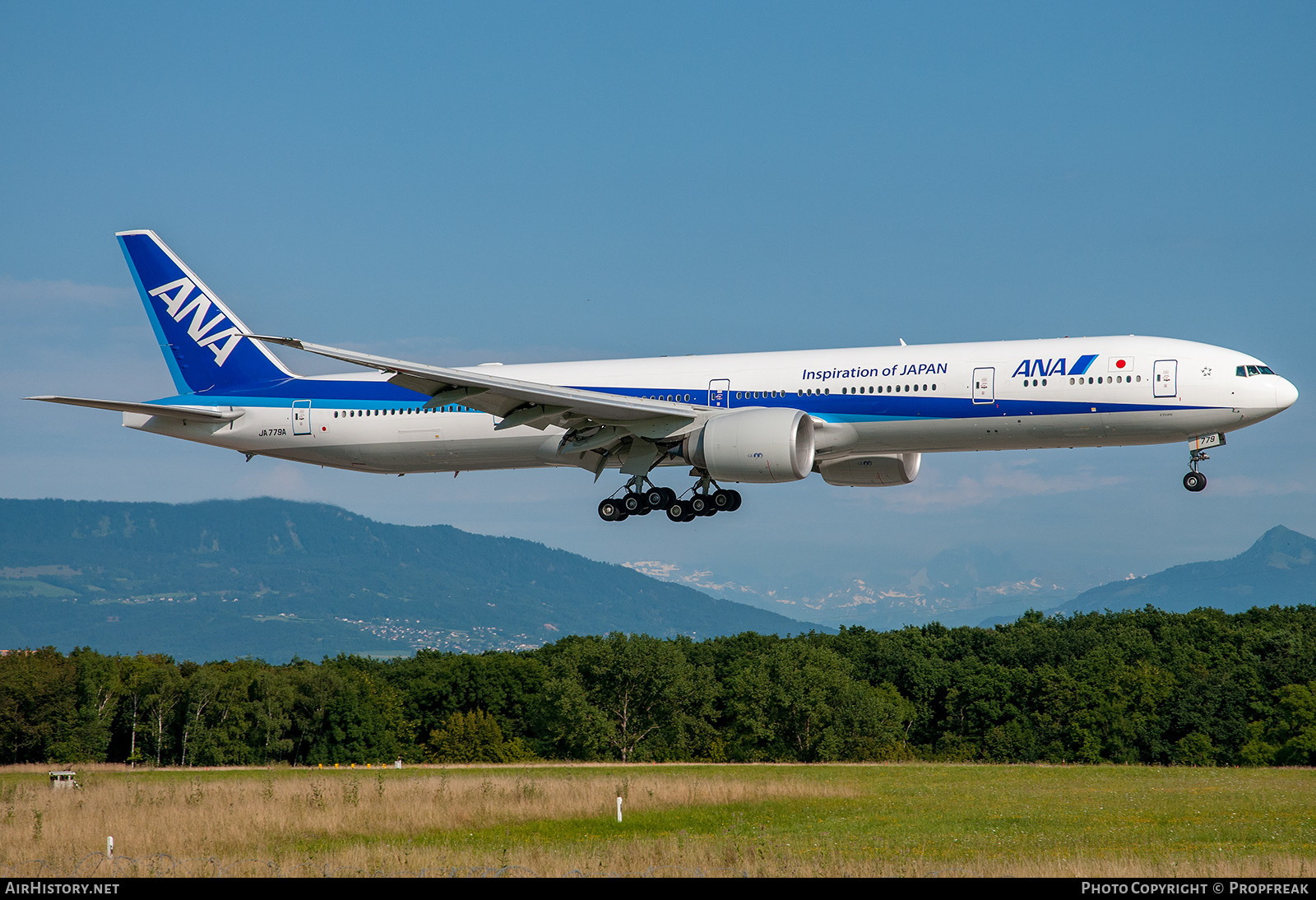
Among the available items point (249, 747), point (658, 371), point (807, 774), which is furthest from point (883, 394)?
point (249, 747)

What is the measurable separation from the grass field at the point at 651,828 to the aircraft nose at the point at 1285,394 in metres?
10.3

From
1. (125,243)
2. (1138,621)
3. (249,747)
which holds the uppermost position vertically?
(125,243)

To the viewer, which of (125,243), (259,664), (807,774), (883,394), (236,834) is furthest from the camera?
(259,664)

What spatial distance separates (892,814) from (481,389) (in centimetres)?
1694

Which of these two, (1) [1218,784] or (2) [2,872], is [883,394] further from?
(1) [1218,784]

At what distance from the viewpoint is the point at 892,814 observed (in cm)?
3666

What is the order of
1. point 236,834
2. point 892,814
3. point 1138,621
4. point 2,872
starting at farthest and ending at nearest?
point 1138,621 → point 892,814 → point 236,834 → point 2,872

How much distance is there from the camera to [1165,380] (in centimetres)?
3197

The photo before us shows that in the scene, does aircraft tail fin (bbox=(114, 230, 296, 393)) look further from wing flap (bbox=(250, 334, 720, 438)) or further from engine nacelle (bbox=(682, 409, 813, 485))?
engine nacelle (bbox=(682, 409, 813, 485))

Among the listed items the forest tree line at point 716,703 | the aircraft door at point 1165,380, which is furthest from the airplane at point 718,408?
the forest tree line at point 716,703

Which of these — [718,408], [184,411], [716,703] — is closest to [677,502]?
[718,408]

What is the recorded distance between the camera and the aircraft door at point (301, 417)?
40906 millimetres

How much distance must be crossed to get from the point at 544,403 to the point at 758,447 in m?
6.13

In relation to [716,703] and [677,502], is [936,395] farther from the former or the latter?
[716,703]
